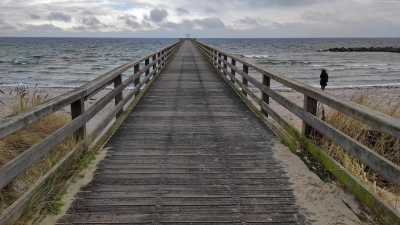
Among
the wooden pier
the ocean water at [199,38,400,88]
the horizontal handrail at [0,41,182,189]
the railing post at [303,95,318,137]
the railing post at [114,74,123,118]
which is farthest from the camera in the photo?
the ocean water at [199,38,400,88]

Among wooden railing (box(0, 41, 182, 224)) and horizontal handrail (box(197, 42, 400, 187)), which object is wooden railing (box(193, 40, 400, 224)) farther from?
wooden railing (box(0, 41, 182, 224))

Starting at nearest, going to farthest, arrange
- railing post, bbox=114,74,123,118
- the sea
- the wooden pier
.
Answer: the wooden pier
railing post, bbox=114,74,123,118
the sea

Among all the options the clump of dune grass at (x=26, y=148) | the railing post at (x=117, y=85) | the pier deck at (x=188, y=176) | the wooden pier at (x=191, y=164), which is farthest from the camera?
the railing post at (x=117, y=85)

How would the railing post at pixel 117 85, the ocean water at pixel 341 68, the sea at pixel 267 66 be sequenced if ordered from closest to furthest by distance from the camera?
the railing post at pixel 117 85 < the sea at pixel 267 66 < the ocean water at pixel 341 68

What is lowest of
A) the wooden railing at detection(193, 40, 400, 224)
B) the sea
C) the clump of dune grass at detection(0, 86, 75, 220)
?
the sea

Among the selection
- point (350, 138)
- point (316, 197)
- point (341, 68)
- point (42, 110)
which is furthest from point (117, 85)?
point (341, 68)

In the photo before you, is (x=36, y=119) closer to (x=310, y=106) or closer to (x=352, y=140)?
(x=352, y=140)

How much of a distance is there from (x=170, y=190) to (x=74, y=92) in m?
1.68

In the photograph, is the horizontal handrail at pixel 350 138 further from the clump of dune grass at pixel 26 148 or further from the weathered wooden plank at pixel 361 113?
the clump of dune grass at pixel 26 148

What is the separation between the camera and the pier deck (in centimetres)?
322

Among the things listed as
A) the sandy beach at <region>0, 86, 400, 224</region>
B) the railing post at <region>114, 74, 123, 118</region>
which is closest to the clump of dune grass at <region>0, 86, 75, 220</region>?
the sandy beach at <region>0, 86, 400, 224</region>

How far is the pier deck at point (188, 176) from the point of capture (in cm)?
322

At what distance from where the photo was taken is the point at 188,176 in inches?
161

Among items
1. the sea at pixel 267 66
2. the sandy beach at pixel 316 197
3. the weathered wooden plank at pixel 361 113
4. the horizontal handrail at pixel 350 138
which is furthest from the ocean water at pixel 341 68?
the sandy beach at pixel 316 197
